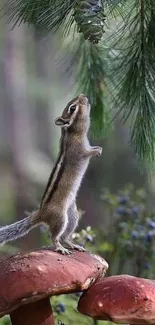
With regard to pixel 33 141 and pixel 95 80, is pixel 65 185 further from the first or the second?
pixel 33 141

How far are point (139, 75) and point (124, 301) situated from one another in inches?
19.7

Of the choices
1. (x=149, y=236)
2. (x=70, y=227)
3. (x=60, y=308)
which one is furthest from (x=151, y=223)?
(x=70, y=227)

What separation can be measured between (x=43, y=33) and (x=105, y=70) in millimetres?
205

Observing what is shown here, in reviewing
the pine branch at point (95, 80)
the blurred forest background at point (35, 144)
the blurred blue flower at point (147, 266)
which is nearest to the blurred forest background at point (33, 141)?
the blurred forest background at point (35, 144)

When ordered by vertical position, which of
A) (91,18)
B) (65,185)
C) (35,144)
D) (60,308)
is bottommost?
(35,144)

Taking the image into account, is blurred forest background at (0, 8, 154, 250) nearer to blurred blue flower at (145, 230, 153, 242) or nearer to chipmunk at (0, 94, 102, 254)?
blurred blue flower at (145, 230, 153, 242)

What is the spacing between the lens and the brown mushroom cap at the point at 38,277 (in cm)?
114

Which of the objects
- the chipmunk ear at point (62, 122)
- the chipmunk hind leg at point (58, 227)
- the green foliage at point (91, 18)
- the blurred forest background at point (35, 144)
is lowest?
the blurred forest background at point (35, 144)

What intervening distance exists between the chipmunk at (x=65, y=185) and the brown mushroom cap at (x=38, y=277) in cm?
6

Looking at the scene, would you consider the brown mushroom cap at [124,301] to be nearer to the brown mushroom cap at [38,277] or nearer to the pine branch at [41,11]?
the brown mushroom cap at [38,277]

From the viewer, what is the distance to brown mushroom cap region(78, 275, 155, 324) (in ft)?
3.81

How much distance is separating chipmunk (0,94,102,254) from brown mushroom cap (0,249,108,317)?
58 mm

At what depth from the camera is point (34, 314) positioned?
4.09ft

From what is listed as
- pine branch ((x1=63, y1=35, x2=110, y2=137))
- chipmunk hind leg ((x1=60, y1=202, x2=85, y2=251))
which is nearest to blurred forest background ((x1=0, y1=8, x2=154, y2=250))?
pine branch ((x1=63, y1=35, x2=110, y2=137))
